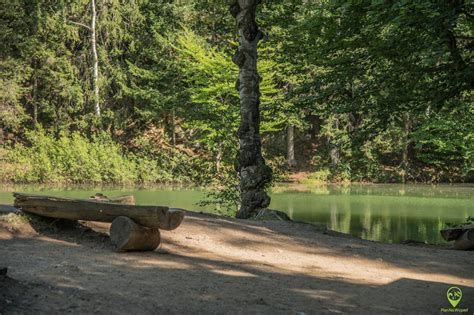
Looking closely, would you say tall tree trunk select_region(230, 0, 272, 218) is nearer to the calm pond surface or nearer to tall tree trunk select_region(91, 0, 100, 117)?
the calm pond surface

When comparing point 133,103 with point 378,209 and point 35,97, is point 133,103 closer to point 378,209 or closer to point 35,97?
point 35,97

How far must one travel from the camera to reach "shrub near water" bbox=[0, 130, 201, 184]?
28297 mm

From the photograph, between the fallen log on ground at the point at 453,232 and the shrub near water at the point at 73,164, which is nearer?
the fallen log on ground at the point at 453,232

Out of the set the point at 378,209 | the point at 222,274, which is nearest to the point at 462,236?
the point at 222,274

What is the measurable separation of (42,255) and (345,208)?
14.8 m

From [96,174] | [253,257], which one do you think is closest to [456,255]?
[253,257]

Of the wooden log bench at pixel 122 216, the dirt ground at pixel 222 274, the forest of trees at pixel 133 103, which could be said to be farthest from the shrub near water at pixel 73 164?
the wooden log bench at pixel 122 216

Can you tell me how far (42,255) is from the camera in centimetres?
591

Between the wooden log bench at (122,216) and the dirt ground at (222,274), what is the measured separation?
0.18 meters

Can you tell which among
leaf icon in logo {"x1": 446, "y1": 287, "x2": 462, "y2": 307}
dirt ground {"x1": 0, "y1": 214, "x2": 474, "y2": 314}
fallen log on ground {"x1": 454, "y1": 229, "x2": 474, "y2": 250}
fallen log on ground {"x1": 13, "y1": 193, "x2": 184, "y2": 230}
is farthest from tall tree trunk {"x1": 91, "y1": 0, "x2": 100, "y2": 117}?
leaf icon in logo {"x1": 446, "y1": 287, "x2": 462, "y2": 307}

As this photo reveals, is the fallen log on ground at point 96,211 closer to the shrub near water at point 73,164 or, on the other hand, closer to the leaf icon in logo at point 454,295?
the leaf icon in logo at point 454,295

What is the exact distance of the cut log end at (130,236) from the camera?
21.1 ft

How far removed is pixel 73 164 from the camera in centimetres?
2859

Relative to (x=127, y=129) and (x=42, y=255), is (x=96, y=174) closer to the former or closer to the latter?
(x=127, y=129)
